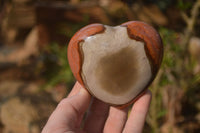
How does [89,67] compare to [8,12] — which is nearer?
[89,67]

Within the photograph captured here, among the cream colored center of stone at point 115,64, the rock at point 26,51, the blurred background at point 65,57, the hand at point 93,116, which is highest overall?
the cream colored center of stone at point 115,64

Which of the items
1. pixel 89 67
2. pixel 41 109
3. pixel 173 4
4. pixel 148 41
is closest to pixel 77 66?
pixel 89 67

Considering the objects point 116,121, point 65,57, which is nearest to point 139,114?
point 116,121

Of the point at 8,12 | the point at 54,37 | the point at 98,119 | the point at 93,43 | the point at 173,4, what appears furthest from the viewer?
the point at 8,12

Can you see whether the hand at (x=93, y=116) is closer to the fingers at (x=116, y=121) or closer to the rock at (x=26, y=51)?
the fingers at (x=116, y=121)

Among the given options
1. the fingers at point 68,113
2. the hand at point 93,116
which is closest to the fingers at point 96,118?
the hand at point 93,116

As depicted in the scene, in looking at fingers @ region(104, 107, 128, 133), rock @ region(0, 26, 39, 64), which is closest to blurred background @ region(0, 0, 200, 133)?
rock @ region(0, 26, 39, 64)

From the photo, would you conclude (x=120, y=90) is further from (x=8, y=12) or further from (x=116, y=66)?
(x=8, y=12)
